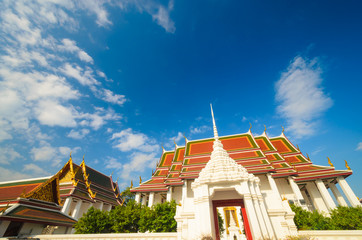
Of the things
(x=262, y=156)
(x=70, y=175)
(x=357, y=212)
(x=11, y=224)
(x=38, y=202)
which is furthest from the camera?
(x=70, y=175)

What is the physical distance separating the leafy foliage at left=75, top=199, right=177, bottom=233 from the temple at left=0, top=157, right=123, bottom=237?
266cm

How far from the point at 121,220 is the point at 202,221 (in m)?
6.87

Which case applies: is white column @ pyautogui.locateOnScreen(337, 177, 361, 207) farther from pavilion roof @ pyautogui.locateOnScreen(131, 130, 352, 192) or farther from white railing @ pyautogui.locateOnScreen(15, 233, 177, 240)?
white railing @ pyautogui.locateOnScreen(15, 233, 177, 240)

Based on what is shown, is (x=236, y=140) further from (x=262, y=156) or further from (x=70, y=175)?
(x=70, y=175)

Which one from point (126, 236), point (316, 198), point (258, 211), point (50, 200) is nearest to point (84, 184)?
point (50, 200)

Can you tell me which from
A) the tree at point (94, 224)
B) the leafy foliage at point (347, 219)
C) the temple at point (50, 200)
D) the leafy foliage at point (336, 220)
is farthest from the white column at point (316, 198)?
the temple at point (50, 200)

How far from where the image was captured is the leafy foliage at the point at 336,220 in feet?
29.2

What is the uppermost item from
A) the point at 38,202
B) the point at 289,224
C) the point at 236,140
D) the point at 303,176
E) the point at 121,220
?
the point at 236,140

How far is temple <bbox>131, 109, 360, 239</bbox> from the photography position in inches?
246

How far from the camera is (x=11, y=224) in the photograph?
9.91 metres

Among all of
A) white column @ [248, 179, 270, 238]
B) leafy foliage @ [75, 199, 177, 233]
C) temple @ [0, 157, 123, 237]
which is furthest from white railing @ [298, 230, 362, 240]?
temple @ [0, 157, 123, 237]

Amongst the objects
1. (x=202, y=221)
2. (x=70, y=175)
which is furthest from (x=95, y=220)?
(x=70, y=175)

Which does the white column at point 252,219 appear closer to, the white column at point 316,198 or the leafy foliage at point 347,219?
the leafy foliage at point 347,219

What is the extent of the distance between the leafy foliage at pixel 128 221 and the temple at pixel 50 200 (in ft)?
8.73
